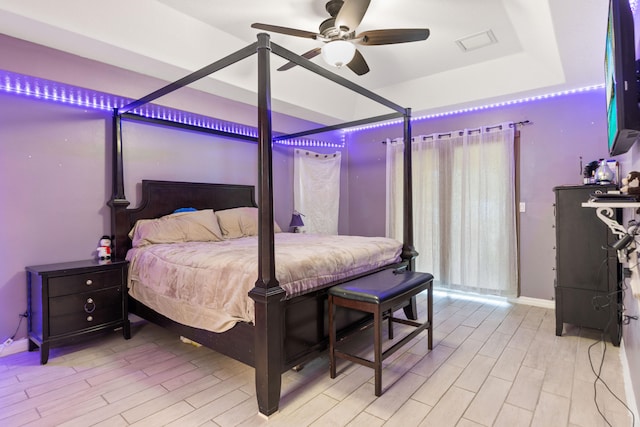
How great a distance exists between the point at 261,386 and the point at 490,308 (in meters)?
2.88

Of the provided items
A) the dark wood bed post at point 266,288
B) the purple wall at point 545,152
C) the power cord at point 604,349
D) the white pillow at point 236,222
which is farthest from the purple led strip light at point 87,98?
the power cord at point 604,349

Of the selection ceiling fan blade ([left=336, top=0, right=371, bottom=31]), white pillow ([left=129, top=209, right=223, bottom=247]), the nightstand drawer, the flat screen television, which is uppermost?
ceiling fan blade ([left=336, top=0, right=371, bottom=31])

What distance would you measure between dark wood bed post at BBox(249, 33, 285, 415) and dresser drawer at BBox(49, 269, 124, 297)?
1658mm

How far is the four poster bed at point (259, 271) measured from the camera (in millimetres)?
1827

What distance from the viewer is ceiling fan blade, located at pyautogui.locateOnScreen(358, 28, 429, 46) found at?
88.3 inches

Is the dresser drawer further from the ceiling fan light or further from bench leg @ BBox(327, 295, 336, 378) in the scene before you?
the ceiling fan light

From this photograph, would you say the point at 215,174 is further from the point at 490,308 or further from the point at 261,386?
the point at 490,308

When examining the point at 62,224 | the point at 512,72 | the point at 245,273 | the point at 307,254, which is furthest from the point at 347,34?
the point at 62,224

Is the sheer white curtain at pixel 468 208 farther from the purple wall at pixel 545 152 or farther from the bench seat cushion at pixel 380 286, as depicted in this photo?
the bench seat cushion at pixel 380 286

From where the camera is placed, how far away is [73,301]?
2568 millimetres

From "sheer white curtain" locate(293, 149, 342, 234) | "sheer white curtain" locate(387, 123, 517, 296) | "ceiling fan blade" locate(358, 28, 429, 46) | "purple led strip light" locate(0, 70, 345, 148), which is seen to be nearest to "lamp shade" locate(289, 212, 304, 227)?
"sheer white curtain" locate(293, 149, 342, 234)

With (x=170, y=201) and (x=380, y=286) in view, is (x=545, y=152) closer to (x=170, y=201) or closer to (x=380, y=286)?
(x=380, y=286)

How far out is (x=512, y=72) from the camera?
141 inches

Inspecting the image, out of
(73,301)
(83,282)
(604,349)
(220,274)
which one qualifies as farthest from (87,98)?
(604,349)
